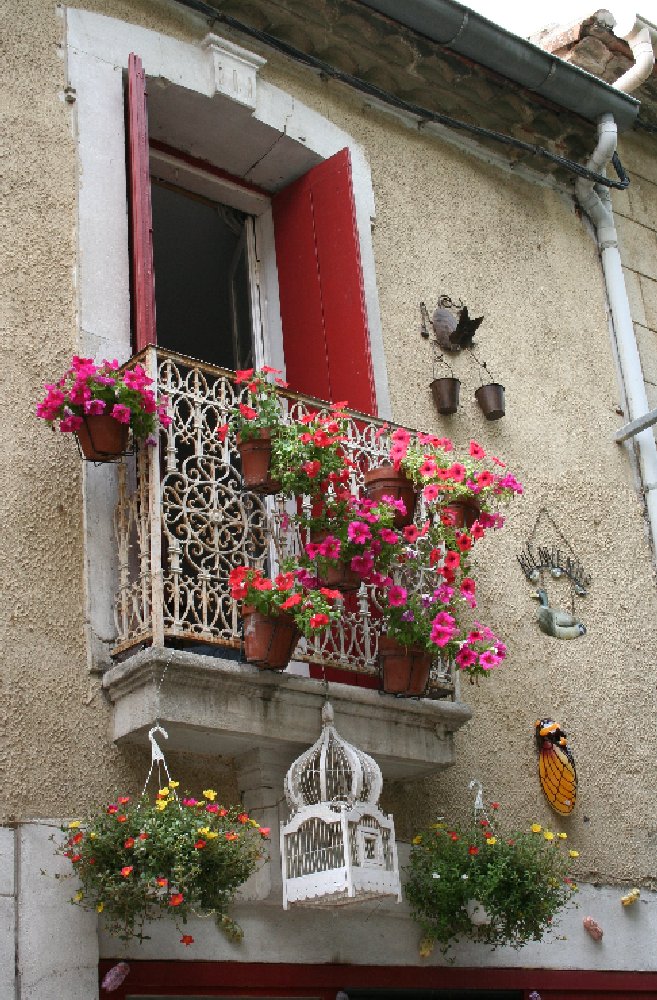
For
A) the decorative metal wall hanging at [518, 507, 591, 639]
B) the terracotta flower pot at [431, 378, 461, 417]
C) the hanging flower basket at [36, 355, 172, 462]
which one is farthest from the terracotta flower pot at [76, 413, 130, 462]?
the decorative metal wall hanging at [518, 507, 591, 639]

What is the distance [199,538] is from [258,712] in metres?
0.81

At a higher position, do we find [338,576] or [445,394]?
[445,394]

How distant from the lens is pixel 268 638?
509 centimetres

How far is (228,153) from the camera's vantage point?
712 centimetres

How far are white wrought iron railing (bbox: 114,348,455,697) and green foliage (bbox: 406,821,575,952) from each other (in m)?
0.69

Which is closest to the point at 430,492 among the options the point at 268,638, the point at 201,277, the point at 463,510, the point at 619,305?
the point at 463,510

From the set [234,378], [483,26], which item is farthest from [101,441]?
[483,26]

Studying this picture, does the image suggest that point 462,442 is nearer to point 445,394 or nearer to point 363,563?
point 445,394

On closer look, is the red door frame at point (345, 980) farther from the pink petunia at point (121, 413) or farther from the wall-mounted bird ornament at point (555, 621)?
the pink petunia at point (121, 413)

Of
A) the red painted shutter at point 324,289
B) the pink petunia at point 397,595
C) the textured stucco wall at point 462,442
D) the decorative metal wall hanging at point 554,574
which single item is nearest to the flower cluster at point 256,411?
the textured stucco wall at point 462,442

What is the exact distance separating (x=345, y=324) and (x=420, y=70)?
1959mm

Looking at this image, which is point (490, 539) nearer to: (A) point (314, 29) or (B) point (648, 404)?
(B) point (648, 404)

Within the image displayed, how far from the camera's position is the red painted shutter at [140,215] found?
5.66 m

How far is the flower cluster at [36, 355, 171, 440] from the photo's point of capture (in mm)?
5066
